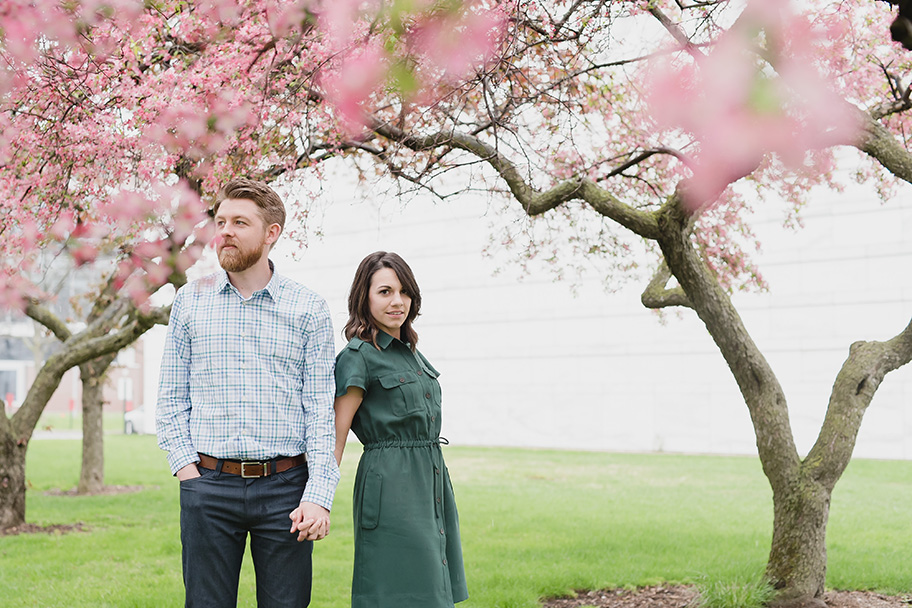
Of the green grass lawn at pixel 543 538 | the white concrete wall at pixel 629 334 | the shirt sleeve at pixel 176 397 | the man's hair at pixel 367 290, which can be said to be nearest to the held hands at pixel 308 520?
the shirt sleeve at pixel 176 397

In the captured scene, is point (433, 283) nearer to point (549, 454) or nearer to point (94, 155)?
point (549, 454)

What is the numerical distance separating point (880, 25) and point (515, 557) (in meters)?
5.16

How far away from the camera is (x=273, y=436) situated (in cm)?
293

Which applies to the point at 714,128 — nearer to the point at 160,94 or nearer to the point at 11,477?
the point at 160,94

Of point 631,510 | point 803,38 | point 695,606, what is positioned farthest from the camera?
point 631,510

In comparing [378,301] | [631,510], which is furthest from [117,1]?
[631,510]

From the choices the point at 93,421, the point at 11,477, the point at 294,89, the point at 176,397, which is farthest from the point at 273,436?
the point at 93,421

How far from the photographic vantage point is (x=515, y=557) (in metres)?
7.80

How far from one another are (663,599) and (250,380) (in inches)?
169

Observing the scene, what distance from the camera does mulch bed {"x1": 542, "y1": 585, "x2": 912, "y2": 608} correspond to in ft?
19.6

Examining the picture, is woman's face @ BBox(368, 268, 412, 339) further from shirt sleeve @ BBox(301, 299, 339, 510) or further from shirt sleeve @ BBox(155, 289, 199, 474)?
shirt sleeve @ BBox(155, 289, 199, 474)

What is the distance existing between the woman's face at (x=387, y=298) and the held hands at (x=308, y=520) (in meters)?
0.82

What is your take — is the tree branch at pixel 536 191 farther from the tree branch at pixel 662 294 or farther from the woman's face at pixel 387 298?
the woman's face at pixel 387 298

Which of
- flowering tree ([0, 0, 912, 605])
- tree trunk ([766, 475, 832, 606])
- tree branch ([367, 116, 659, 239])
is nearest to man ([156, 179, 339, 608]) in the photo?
flowering tree ([0, 0, 912, 605])
